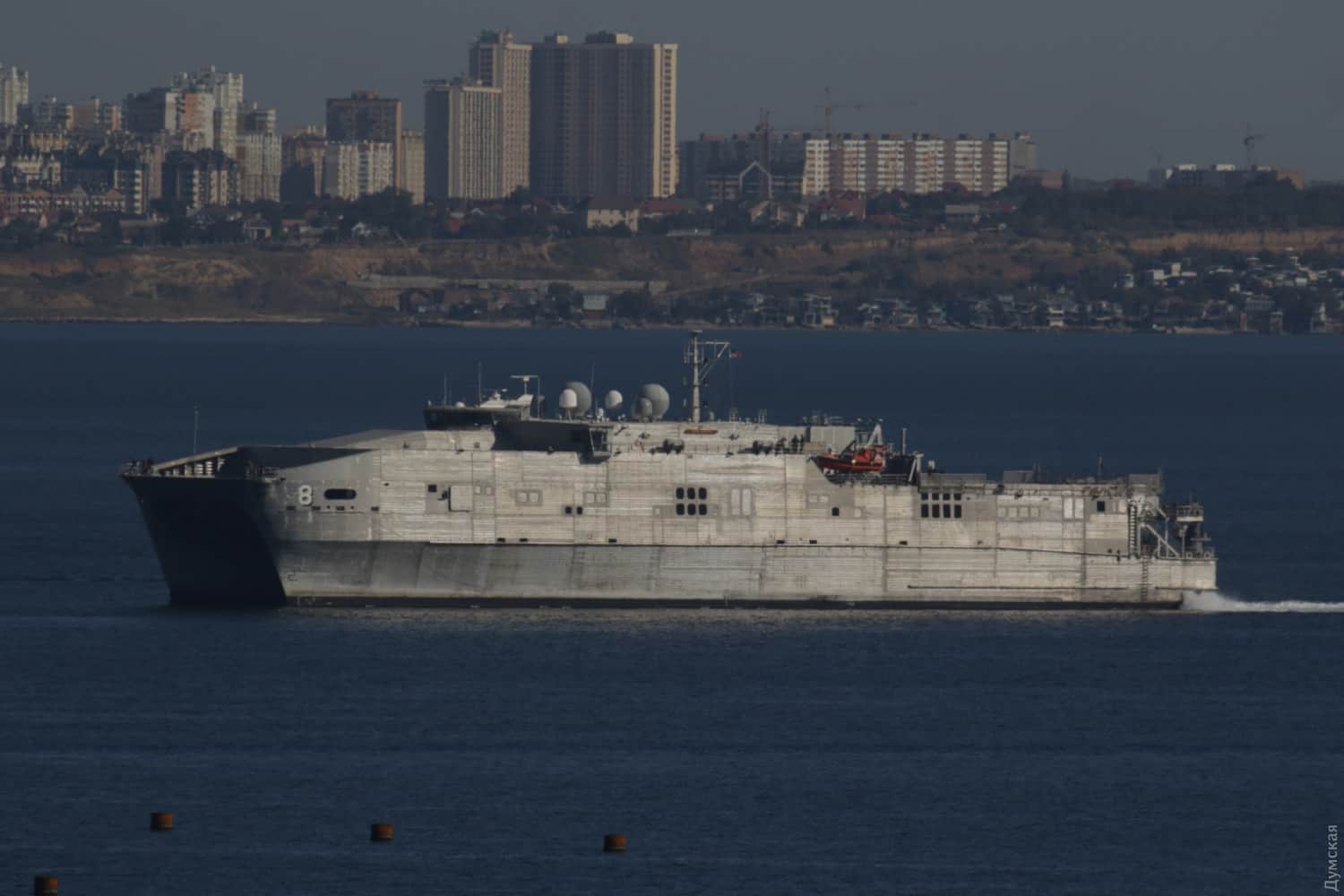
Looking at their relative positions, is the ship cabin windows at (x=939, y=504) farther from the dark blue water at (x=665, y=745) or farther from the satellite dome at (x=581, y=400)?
the satellite dome at (x=581, y=400)

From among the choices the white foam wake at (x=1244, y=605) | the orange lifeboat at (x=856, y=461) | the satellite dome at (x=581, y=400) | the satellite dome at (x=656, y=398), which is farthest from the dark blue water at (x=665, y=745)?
the satellite dome at (x=656, y=398)

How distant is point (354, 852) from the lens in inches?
2035

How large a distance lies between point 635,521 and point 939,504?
8.32 m

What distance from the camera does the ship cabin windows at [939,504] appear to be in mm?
76938

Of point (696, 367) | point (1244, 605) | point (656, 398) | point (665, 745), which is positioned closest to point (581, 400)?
point (656, 398)

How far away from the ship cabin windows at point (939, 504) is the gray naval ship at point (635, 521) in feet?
0.18

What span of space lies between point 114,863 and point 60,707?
14.0m

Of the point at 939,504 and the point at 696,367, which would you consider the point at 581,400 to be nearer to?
the point at 696,367

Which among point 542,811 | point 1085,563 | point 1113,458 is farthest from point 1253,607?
point 1113,458

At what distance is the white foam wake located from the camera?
7925 cm

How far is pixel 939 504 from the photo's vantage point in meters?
76.9

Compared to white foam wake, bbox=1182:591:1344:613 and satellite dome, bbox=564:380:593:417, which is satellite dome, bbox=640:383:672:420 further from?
white foam wake, bbox=1182:591:1344:613

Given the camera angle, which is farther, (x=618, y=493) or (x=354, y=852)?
(x=618, y=493)

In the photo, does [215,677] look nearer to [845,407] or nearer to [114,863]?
[114,863]
